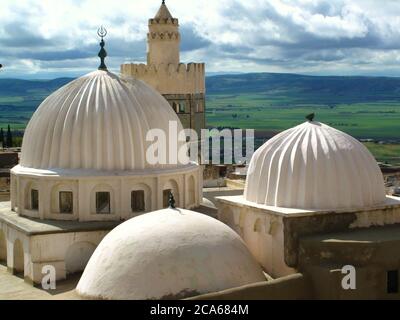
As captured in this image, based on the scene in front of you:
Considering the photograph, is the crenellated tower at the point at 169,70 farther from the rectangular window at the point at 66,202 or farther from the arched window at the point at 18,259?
the arched window at the point at 18,259

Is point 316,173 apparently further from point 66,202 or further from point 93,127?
point 66,202

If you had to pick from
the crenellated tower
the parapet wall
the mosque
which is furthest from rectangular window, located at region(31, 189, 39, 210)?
the parapet wall

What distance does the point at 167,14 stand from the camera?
3991 cm

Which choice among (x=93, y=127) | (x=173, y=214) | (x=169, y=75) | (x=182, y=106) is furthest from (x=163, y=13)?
(x=173, y=214)

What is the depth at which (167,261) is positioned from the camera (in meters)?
16.7

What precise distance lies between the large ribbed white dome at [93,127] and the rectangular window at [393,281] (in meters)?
7.49

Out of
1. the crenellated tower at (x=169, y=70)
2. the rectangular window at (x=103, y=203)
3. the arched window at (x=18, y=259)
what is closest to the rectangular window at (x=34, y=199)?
the arched window at (x=18, y=259)

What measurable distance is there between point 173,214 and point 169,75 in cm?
2371

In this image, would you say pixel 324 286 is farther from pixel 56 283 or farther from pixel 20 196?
pixel 20 196

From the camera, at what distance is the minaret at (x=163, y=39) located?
130 feet

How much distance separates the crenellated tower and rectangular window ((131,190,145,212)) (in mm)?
18469

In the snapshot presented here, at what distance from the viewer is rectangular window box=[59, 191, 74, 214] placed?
21300 mm
